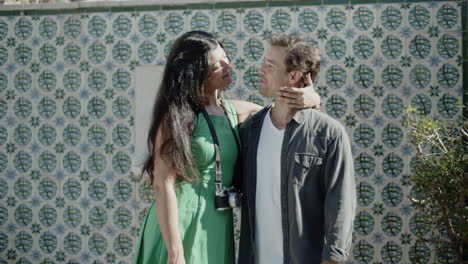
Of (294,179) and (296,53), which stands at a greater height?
(296,53)

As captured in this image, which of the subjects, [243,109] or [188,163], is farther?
[243,109]

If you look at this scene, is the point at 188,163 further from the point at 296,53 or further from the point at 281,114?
the point at 296,53

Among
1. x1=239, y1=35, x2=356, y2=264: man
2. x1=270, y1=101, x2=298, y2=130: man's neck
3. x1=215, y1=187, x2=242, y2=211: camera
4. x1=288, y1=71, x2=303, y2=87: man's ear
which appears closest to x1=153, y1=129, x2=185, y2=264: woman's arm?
x1=215, y1=187, x2=242, y2=211: camera

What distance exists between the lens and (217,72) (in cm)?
299

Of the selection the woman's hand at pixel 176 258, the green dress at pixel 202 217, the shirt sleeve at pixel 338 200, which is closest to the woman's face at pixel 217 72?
the green dress at pixel 202 217

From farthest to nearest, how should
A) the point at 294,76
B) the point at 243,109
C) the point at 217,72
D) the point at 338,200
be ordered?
the point at 243,109, the point at 217,72, the point at 294,76, the point at 338,200

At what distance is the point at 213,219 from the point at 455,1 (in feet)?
8.25

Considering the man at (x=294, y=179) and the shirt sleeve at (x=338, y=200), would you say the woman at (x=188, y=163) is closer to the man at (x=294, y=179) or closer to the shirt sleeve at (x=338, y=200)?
the man at (x=294, y=179)

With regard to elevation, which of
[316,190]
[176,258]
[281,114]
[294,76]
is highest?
[294,76]

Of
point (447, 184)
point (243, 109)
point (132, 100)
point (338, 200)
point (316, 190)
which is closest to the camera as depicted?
point (338, 200)

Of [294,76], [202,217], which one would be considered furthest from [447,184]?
[202,217]

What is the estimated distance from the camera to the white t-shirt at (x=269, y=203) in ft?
9.07

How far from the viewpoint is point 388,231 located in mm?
4387

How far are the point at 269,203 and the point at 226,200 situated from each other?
0.72ft
